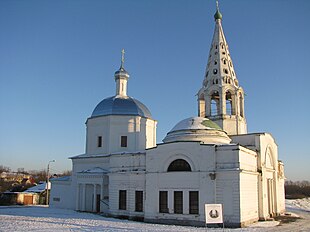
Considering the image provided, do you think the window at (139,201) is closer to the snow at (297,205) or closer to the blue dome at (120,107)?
the blue dome at (120,107)

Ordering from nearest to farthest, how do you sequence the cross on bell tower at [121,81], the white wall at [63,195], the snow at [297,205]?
the white wall at [63,195], the cross on bell tower at [121,81], the snow at [297,205]

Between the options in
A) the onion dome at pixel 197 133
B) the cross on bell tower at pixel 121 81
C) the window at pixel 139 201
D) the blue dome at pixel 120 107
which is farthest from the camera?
the cross on bell tower at pixel 121 81

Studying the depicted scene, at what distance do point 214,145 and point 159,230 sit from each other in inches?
274

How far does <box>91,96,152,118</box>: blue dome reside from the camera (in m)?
31.0

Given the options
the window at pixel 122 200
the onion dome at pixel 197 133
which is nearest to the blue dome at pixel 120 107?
the onion dome at pixel 197 133

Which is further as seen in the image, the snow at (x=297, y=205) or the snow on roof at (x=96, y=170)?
the snow at (x=297, y=205)

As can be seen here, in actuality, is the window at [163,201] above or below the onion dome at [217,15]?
below

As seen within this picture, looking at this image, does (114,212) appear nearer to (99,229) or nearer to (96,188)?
(96,188)

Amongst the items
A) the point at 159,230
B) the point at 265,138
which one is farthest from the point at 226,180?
the point at 265,138

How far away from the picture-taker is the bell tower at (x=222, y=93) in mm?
29422

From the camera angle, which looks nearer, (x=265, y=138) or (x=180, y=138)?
(x=180, y=138)

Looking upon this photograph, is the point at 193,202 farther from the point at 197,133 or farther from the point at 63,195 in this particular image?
the point at 63,195

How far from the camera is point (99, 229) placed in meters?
18.1

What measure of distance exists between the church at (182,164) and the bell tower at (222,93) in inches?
3.5
